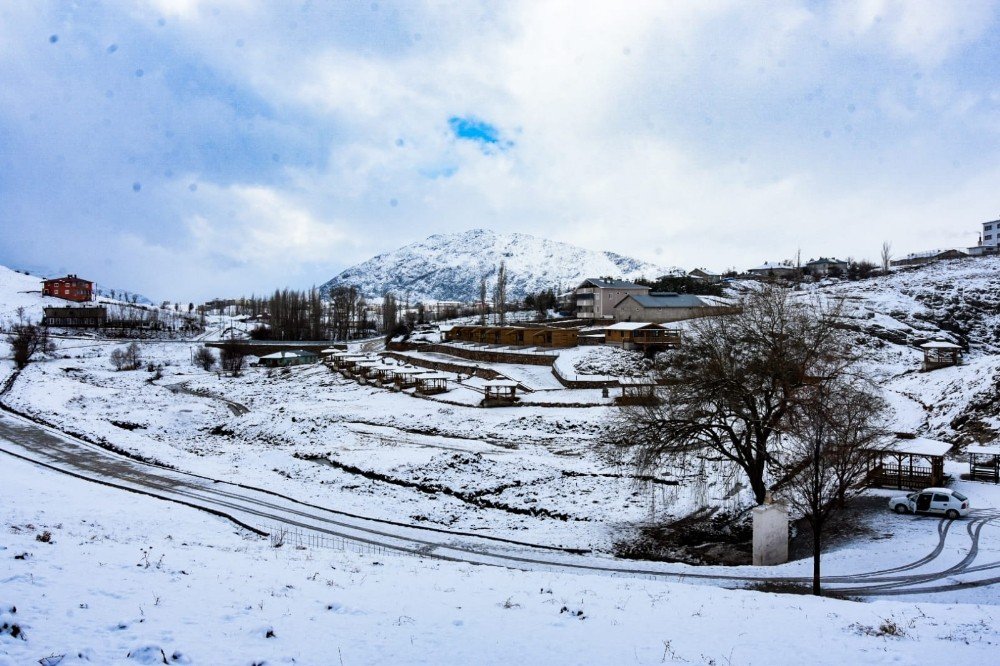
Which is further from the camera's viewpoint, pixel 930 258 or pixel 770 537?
pixel 930 258

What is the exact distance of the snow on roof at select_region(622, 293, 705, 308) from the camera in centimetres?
7788

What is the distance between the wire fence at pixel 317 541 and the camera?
1772 centimetres

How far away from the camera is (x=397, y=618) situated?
29.8 feet

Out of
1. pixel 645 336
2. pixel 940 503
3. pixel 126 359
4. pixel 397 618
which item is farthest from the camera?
pixel 126 359

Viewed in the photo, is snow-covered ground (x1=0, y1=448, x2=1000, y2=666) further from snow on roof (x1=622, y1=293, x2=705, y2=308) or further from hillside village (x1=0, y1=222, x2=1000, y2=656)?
snow on roof (x1=622, y1=293, x2=705, y2=308)

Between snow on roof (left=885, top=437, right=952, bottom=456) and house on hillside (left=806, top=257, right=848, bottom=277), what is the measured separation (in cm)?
10445

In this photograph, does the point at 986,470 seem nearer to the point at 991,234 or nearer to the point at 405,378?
the point at 405,378

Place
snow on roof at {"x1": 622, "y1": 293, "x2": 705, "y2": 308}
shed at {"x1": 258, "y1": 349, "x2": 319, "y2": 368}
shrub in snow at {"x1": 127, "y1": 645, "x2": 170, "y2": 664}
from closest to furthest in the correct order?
shrub in snow at {"x1": 127, "y1": 645, "x2": 170, "y2": 664} → snow on roof at {"x1": 622, "y1": 293, "x2": 705, "y2": 308} → shed at {"x1": 258, "y1": 349, "x2": 319, "y2": 368}

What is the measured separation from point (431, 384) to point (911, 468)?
4037 centimetres

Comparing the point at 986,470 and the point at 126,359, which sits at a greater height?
the point at 126,359

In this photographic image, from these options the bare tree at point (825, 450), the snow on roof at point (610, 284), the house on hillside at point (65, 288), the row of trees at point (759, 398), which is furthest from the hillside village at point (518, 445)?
the house on hillside at point (65, 288)

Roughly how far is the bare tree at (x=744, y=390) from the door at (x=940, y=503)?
4.63m

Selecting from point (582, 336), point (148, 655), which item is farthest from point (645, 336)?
point (148, 655)

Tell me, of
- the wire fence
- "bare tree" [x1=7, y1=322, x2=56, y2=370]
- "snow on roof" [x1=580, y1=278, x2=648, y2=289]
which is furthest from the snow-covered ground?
"snow on roof" [x1=580, y1=278, x2=648, y2=289]
